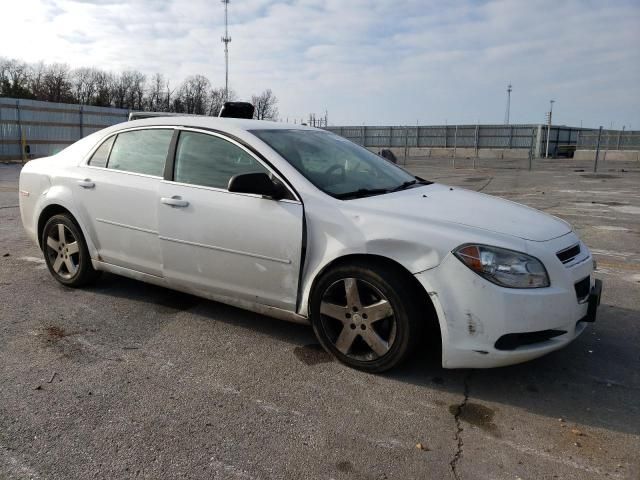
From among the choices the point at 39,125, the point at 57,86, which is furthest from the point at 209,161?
the point at 57,86

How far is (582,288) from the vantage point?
3.22 meters

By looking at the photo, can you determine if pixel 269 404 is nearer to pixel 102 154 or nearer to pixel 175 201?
pixel 175 201

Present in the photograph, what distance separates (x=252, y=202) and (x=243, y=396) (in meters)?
1.25

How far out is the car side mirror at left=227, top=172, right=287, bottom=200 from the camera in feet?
11.3

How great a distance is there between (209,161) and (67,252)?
182 centimetres

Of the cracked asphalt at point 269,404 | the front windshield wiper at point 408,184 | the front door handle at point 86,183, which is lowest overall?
the cracked asphalt at point 269,404

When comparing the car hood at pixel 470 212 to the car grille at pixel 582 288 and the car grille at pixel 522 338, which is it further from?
the car grille at pixel 522 338

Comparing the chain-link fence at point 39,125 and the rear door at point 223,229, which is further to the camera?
the chain-link fence at point 39,125

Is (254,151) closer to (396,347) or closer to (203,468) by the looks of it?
(396,347)

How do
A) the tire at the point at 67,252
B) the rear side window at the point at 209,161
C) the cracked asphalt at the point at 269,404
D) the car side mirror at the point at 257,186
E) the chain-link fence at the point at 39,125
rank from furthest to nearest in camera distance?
the chain-link fence at the point at 39,125 → the tire at the point at 67,252 → the rear side window at the point at 209,161 → the car side mirror at the point at 257,186 → the cracked asphalt at the point at 269,404

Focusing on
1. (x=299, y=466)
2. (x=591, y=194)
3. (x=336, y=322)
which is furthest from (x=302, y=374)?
(x=591, y=194)

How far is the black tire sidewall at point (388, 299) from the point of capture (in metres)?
3.11

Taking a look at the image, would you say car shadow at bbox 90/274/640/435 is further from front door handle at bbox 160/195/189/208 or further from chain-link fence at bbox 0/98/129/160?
chain-link fence at bbox 0/98/129/160

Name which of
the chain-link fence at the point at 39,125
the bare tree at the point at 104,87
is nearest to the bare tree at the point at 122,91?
the bare tree at the point at 104,87
